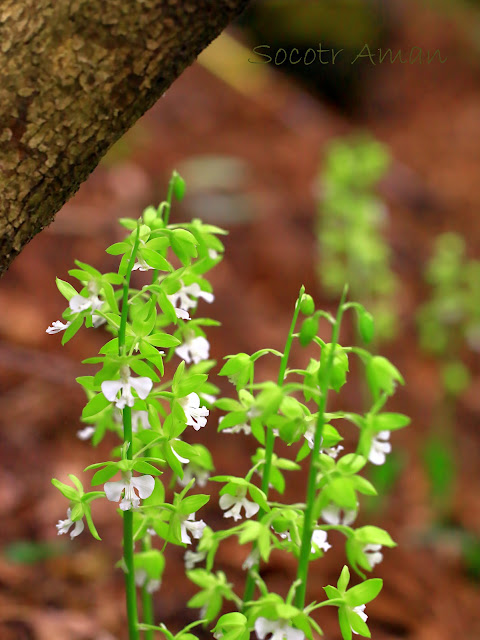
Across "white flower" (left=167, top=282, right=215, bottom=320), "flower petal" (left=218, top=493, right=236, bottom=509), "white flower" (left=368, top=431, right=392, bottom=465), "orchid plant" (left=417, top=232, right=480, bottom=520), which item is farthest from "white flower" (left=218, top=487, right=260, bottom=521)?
"orchid plant" (left=417, top=232, right=480, bottom=520)

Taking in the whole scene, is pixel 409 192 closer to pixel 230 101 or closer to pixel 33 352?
pixel 230 101

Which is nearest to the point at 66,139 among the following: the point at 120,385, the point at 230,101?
the point at 120,385

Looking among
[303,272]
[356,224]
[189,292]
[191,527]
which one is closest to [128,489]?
[191,527]

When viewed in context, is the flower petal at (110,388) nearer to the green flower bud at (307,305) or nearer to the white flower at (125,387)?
the white flower at (125,387)

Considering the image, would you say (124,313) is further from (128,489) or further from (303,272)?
(303,272)

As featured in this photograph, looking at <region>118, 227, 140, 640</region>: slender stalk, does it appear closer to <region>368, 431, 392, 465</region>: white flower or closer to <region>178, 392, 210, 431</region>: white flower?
<region>178, 392, 210, 431</region>: white flower
